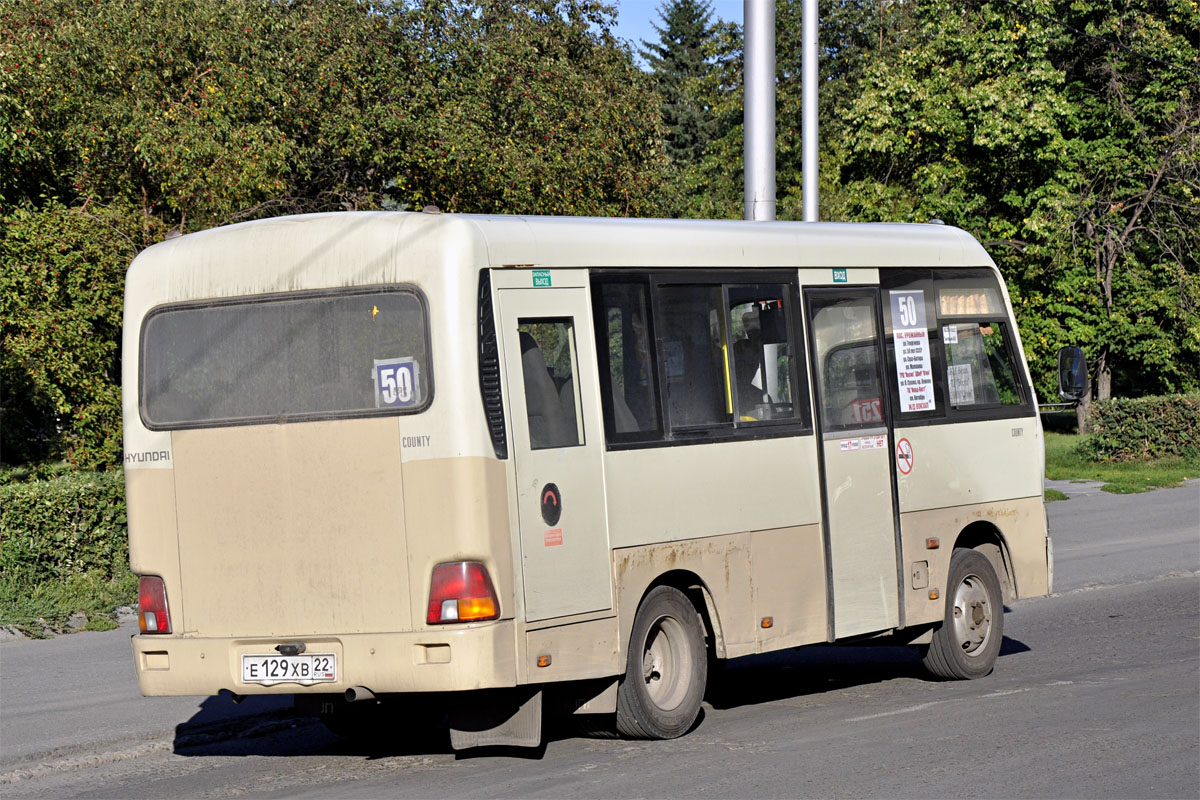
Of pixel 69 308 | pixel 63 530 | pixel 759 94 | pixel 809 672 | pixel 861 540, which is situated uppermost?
pixel 759 94

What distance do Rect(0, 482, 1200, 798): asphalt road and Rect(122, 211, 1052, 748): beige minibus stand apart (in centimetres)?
38

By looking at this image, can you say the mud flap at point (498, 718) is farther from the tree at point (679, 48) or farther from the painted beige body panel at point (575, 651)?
the tree at point (679, 48)

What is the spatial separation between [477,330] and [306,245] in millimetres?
1079

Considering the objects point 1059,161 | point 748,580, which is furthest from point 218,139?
point 1059,161

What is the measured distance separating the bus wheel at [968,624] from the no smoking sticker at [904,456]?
0.90 meters

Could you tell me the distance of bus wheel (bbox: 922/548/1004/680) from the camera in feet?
35.1

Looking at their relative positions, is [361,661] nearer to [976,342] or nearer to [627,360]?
[627,360]

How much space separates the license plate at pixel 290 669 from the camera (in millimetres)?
7574

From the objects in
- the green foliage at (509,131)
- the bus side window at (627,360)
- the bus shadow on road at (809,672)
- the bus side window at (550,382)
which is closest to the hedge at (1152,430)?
the green foliage at (509,131)

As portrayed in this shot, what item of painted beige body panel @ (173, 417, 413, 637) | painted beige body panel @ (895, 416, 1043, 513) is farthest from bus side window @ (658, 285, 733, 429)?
painted beige body panel @ (173, 417, 413, 637)

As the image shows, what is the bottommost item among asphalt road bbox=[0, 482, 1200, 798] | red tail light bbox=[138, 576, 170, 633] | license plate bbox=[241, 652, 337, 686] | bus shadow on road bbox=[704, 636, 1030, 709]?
bus shadow on road bbox=[704, 636, 1030, 709]

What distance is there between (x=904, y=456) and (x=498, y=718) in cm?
371

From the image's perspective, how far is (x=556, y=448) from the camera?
784 centimetres

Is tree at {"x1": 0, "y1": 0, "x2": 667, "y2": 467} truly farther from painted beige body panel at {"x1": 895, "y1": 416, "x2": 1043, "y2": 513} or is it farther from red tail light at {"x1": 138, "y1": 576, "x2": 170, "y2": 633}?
painted beige body panel at {"x1": 895, "y1": 416, "x2": 1043, "y2": 513}
